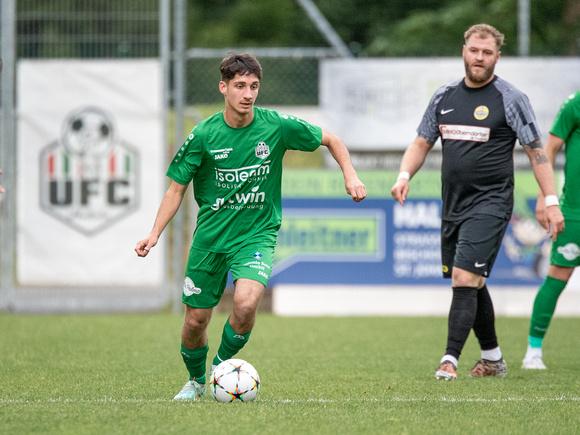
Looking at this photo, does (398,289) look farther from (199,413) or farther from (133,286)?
(199,413)

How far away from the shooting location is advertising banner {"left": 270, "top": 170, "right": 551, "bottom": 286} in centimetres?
1127

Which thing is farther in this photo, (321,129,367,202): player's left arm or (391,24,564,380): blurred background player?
(391,24,564,380): blurred background player

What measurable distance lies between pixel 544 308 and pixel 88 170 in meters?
6.39

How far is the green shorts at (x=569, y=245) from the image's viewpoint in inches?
269

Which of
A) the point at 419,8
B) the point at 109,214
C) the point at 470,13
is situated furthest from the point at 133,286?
the point at 419,8

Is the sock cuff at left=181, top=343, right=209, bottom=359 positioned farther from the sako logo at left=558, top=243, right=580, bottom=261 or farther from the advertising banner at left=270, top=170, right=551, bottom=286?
the advertising banner at left=270, top=170, right=551, bottom=286

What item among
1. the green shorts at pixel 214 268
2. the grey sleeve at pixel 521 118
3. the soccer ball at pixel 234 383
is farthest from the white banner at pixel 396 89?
the soccer ball at pixel 234 383

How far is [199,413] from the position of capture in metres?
4.74

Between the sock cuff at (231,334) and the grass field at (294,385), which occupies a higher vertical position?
the sock cuff at (231,334)

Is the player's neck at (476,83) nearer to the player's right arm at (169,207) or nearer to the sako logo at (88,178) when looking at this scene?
the player's right arm at (169,207)

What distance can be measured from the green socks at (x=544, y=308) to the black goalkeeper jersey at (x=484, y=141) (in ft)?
3.49

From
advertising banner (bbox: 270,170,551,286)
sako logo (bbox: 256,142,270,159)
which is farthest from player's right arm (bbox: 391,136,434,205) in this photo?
advertising banner (bbox: 270,170,551,286)

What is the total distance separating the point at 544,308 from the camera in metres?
7.03

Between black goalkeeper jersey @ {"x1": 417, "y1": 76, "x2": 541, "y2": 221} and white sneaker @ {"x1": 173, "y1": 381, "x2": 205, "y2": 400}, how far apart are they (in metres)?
2.19
